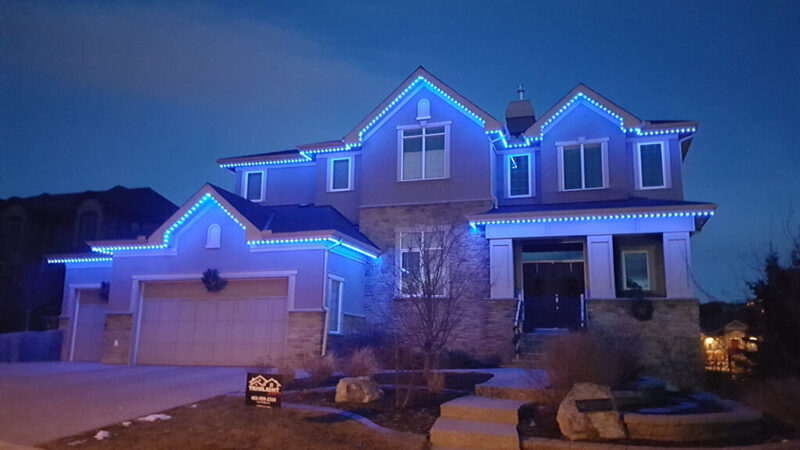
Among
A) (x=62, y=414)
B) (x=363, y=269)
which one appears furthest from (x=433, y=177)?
(x=62, y=414)

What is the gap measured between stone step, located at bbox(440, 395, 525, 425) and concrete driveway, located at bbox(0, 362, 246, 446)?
462cm

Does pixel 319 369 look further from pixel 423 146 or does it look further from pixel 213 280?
pixel 423 146

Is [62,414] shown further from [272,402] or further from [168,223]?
[168,223]

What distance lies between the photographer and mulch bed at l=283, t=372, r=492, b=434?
8.73m

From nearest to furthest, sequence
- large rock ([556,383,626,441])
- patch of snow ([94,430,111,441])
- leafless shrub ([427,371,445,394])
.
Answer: large rock ([556,383,626,441]) < patch of snow ([94,430,111,441]) < leafless shrub ([427,371,445,394])

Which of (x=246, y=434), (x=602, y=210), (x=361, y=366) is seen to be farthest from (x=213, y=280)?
(x=602, y=210)

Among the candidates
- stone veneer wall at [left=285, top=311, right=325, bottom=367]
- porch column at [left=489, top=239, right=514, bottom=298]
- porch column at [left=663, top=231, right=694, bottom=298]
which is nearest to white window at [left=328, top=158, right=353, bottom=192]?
porch column at [left=489, top=239, right=514, bottom=298]

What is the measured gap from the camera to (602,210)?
17172 mm

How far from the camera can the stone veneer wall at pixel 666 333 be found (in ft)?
52.0

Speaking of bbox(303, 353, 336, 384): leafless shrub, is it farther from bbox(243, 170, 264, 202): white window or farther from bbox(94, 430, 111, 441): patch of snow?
bbox(243, 170, 264, 202): white window

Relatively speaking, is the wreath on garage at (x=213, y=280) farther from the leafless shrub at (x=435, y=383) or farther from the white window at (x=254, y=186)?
the leafless shrub at (x=435, y=383)

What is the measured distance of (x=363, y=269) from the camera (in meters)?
19.5

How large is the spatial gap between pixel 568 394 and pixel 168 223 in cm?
1368

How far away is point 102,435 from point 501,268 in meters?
12.4
